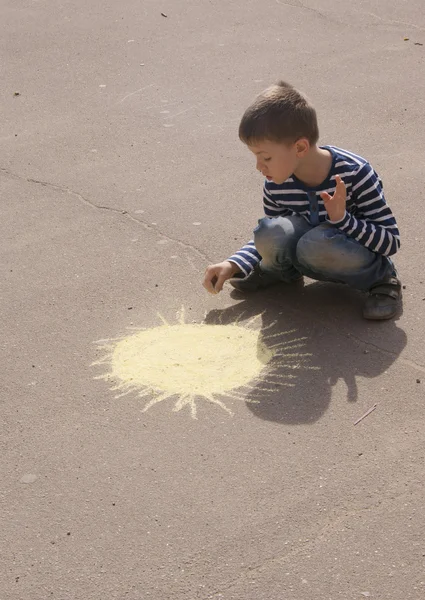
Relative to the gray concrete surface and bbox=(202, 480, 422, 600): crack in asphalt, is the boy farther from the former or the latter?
A: bbox=(202, 480, 422, 600): crack in asphalt

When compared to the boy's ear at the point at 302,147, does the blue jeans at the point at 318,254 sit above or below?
below

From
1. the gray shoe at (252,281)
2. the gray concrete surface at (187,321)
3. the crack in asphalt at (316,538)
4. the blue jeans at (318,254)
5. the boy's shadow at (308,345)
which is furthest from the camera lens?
the gray shoe at (252,281)

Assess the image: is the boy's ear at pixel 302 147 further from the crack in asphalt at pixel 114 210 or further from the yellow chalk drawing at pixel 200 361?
the crack in asphalt at pixel 114 210

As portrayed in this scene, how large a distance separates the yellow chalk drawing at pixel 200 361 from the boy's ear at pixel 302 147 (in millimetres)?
701

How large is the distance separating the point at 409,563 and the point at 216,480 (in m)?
0.68

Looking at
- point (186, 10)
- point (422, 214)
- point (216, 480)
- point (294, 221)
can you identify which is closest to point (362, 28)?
point (186, 10)

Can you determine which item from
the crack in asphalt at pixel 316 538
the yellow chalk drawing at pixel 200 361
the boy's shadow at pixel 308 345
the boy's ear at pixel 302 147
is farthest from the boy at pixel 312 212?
the crack in asphalt at pixel 316 538

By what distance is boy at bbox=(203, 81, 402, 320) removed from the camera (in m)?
3.74

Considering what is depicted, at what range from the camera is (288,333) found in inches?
154

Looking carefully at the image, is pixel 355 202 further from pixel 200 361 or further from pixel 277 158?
pixel 200 361

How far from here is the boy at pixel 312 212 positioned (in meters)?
3.74

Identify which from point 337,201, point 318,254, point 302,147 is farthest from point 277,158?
point 318,254

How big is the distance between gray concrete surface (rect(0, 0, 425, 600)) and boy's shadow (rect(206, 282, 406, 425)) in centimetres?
1

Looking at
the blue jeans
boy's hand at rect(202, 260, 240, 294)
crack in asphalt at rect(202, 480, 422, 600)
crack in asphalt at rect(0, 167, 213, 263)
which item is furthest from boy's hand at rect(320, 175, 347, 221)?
crack in asphalt at rect(202, 480, 422, 600)
